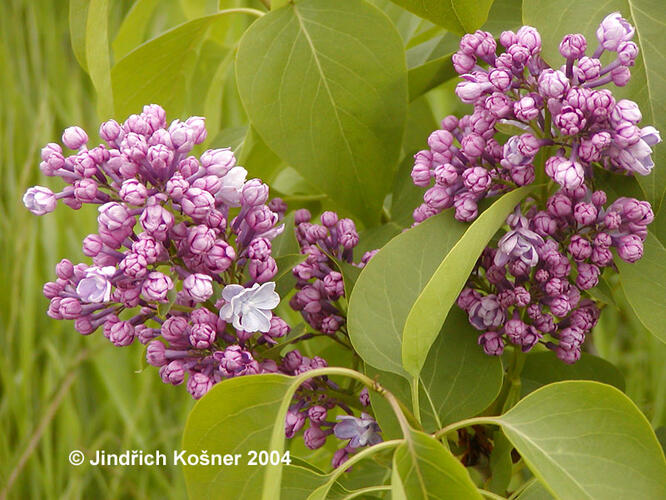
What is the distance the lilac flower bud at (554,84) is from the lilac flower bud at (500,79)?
0.02 meters

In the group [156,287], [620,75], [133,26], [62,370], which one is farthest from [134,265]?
[62,370]

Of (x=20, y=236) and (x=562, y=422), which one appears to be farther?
(x=20, y=236)

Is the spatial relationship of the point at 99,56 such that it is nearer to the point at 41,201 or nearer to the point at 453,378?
the point at 41,201

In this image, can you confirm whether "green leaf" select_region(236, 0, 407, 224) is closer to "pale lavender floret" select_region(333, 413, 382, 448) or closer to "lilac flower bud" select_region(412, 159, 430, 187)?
"lilac flower bud" select_region(412, 159, 430, 187)

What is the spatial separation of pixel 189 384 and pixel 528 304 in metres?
0.24

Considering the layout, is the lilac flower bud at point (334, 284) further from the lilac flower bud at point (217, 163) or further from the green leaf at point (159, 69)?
the green leaf at point (159, 69)

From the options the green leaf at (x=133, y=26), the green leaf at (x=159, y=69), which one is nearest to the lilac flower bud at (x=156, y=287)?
the green leaf at (x=159, y=69)

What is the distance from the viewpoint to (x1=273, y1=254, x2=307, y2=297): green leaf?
2.03 ft

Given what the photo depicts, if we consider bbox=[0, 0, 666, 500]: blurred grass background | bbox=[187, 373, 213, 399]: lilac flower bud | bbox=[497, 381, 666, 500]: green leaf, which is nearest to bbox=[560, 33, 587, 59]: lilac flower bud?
bbox=[497, 381, 666, 500]: green leaf

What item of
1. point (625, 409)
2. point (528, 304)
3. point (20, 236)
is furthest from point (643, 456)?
point (20, 236)

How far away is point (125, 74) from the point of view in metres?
0.81

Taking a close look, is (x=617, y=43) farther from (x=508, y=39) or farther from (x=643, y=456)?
(x=643, y=456)

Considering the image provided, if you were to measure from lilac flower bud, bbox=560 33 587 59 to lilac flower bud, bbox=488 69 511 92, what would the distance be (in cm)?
4

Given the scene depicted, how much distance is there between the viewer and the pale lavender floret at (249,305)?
560 millimetres
